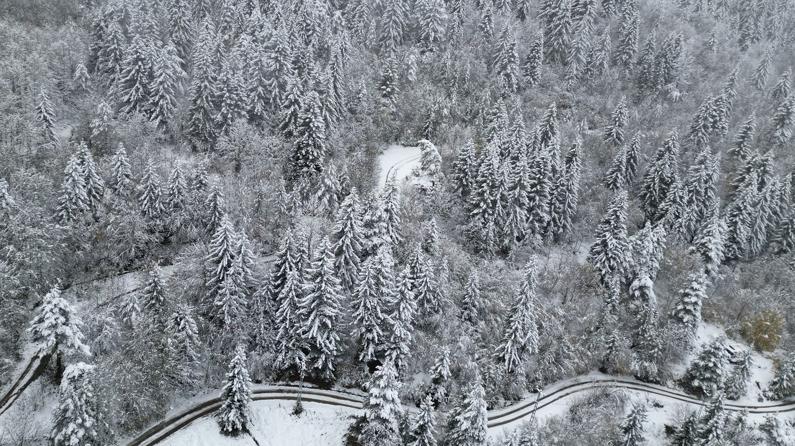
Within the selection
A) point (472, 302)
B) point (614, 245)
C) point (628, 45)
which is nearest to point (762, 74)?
point (628, 45)

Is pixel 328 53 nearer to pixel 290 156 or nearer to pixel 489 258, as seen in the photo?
pixel 290 156

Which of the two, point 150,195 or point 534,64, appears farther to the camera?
point 534,64

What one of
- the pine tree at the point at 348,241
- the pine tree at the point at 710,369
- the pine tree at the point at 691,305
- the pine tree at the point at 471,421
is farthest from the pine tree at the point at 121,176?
the pine tree at the point at 710,369

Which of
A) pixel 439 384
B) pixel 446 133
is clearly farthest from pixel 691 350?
pixel 446 133

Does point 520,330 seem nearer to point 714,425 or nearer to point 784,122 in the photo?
point 714,425

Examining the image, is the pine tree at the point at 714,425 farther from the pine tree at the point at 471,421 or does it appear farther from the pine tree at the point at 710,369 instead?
the pine tree at the point at 471,421

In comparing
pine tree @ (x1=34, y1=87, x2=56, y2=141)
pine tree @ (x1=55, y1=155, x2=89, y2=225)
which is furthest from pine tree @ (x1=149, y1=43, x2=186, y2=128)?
pine tree @ (x1=55, y1=155, x2=89, y2=225)

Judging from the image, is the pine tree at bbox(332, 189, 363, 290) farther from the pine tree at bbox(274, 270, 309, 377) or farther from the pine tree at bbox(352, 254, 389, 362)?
the pine tree at bbox(274, 270, 309, 377)
